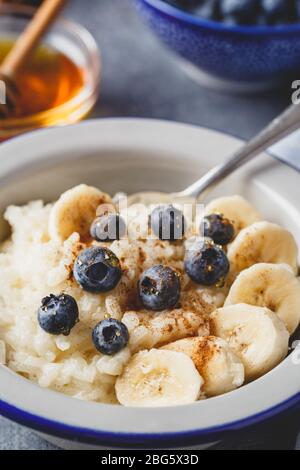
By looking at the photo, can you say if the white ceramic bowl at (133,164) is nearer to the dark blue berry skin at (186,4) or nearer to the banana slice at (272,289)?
the banana slice at (272,289)

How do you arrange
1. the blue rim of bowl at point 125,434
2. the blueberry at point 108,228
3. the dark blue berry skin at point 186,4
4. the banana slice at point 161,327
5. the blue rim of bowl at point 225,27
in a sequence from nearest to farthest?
the blue rim of bowl at point 125,434
the banana slice at point 161,327
the blueberry at point 108,228
the blue rim of bowl at point 225,27
the dark blue berry skin at point 186,4

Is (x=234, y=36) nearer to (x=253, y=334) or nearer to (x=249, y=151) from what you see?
(x=249, y=151)

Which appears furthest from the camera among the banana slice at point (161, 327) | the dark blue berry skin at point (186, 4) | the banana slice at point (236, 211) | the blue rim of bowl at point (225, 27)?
the dark blue berry skin at point (186, 4)

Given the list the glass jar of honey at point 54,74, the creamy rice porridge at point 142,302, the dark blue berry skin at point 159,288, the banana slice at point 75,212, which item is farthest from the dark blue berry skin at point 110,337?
the glass jar of honey at point 54,74

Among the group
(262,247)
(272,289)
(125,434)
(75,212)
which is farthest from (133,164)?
(125,434)

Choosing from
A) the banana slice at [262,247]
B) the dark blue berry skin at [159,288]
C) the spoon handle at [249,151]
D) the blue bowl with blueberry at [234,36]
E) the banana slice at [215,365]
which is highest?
the blue bowl with blueberry at [234,36]

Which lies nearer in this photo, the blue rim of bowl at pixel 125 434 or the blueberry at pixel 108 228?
the blue rim of bowl at pixel 125 434

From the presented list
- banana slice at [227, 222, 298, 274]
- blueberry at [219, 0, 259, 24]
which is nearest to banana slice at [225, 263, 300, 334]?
banana slice at [227, 222, 298, 274]

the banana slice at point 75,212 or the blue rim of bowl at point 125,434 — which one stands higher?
the banana slice at point 75,212
